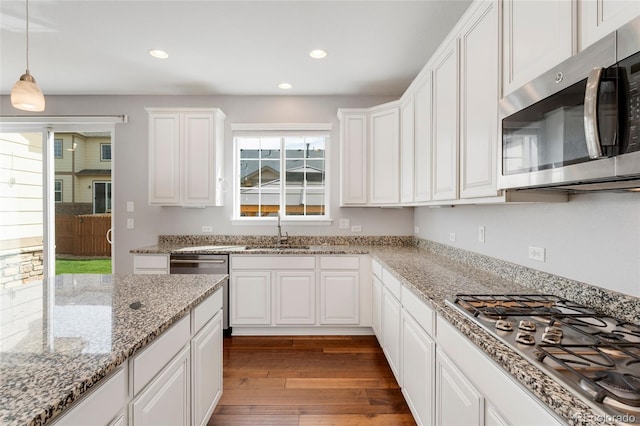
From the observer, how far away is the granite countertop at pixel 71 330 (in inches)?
27.8

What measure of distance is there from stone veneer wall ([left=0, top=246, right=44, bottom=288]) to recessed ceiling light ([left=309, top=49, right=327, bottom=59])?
4.04 meters

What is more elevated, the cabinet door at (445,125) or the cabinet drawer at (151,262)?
the cabinet door at (445,125)

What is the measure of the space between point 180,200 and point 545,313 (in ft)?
11.2

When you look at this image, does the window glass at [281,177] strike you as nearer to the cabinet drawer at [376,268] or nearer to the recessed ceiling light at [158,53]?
the cabinet drawer at [376,268]

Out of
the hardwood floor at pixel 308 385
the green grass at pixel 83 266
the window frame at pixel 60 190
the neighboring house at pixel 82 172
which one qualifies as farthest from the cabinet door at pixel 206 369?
the window frame at pixel 60 190

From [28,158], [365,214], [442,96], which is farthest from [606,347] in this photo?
[28,158]

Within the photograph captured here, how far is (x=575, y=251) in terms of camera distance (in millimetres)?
1420

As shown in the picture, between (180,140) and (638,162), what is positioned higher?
(180,140)

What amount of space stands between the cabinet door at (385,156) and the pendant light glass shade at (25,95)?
109 inches

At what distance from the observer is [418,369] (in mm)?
1732

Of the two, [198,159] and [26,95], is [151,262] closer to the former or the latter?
[198,159]

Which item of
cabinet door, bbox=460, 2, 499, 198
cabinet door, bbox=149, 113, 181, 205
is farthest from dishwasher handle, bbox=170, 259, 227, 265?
cabinet door, bbox=460, 2, 499, 198

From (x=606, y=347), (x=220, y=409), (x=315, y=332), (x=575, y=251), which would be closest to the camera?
(x=606, y=347)

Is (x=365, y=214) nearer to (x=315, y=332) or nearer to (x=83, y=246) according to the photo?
(x=315, y=332)
